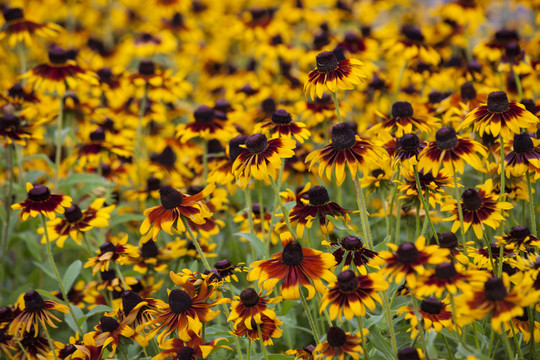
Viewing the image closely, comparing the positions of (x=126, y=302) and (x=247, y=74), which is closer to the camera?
(x=126, y=302)

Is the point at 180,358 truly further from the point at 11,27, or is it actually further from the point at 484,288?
the point at 11,27

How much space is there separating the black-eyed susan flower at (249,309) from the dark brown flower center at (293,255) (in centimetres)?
12

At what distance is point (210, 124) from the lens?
9.14 feet

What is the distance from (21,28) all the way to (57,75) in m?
0.65

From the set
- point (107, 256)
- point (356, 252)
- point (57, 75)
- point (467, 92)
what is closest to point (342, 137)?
point (356, 252)

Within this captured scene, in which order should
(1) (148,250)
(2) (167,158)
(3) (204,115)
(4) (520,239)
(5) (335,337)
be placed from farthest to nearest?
(2) (167,158) < (3) (204,115) < (1) (148,250) < (4) (520,239) < (5) (335,337)

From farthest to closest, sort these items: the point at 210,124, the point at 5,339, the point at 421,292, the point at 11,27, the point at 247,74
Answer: the point at 247,74 → the point at 11,27 → the point at 210,124 → the point at 5,339 → the point at 421,292

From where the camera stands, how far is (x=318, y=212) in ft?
5.96

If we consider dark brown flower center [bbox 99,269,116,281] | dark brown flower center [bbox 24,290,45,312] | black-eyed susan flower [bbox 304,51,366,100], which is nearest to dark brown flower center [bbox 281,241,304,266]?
black-eyed susan flower [bbox 304,51,366,100]

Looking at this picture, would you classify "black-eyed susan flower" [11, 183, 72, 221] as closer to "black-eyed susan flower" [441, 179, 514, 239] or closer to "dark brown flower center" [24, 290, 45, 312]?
"dark brown flower center" [24, 290, 45, 312]

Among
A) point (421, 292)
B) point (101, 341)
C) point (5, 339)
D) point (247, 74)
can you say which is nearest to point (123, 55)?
point (247, 74)

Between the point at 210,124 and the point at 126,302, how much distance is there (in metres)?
1.23

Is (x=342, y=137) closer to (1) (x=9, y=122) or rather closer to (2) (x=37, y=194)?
(2) (x=37, y=194)

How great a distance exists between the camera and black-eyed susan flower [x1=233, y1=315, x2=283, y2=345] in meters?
1.59
